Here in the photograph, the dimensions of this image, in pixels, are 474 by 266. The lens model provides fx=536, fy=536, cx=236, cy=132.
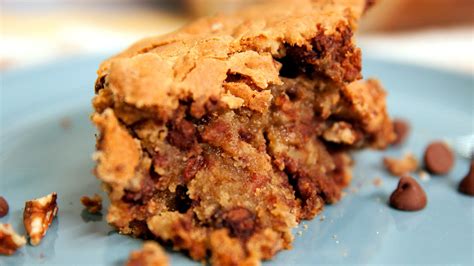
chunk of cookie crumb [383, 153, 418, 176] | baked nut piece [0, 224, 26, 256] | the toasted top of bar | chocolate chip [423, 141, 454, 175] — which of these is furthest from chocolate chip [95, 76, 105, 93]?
chocolate chip [423, 141, 454, 175]

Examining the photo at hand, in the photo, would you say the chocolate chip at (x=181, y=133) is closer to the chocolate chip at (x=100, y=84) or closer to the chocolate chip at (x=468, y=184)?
the chocolate chip at (x=100, y=84)

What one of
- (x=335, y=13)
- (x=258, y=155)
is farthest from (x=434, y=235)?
→ (x=335, y=13)

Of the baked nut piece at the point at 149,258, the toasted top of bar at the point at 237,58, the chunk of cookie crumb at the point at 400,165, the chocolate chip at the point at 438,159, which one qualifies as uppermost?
the toasted top of bar at the point at 237,58

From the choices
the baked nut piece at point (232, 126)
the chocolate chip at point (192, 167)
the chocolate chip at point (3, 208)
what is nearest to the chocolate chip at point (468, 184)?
the baked nut piece at point (232, 126)

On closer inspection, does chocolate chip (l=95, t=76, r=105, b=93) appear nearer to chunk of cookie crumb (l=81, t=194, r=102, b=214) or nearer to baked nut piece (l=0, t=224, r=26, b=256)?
chunk of cookie crumb (l=81, t=194, r=102, b=214)

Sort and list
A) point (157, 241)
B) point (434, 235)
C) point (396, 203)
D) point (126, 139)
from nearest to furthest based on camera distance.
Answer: point (126, 139) < point (157, 241) < point (434, 235) < point (396, 203)

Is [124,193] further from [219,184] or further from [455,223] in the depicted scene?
[455,223]

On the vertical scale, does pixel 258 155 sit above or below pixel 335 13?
below
